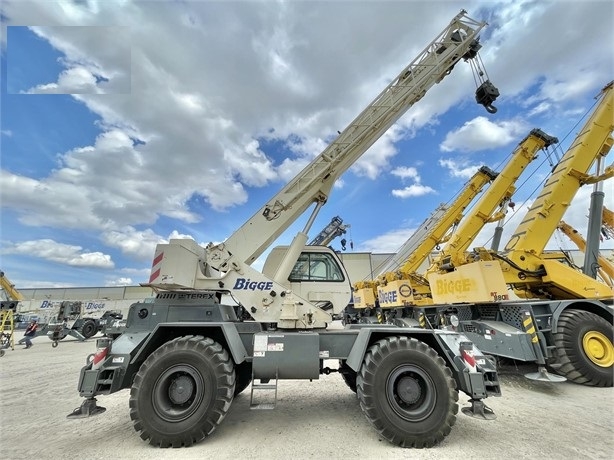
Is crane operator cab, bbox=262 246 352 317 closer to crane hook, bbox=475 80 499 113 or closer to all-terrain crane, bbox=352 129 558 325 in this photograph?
all-terrain crane, bbox=352 129 558 325

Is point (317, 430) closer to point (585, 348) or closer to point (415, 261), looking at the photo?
point (585, 348)

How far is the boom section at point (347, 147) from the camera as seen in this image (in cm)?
546

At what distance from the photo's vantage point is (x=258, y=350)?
13.3 feet

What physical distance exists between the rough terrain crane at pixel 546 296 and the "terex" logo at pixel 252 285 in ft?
18.0

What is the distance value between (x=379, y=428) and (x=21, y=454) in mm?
4353

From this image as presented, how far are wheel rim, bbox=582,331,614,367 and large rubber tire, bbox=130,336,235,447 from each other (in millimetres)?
7345

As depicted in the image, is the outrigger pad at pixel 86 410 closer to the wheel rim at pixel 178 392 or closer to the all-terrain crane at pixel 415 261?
the wheel rim at pixel 178 392

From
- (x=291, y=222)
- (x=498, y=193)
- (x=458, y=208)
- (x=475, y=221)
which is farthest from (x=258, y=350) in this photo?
(x=458, y=208)

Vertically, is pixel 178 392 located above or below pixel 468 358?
below

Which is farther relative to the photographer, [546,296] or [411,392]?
[546,296]

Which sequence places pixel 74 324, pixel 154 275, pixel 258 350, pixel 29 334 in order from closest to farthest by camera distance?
pixel 258 350 → pixel 154 275 → pixel 29 334 → pixel 74 324

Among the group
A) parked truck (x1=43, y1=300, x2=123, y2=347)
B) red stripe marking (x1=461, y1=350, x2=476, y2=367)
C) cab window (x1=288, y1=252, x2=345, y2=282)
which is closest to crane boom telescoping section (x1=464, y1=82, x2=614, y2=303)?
red stripe marking (x1=461, y1=350, x2=476, y2=367)

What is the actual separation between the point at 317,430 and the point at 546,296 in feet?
25.9

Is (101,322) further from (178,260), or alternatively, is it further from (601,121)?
(601,121)
